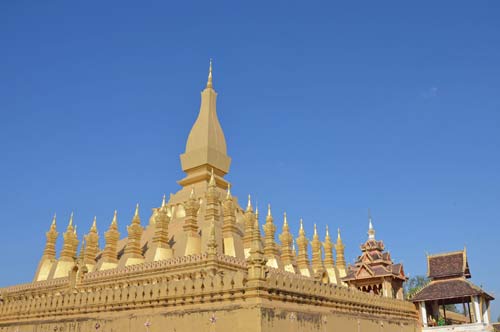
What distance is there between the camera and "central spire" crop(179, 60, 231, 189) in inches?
1371

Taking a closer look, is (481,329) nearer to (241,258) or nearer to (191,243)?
(241,258)

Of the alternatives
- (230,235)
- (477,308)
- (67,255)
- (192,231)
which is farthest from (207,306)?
(67,255)

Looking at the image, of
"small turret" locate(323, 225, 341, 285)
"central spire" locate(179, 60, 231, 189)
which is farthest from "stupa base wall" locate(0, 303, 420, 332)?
"central spire" locate(179, 60, 231, 189)

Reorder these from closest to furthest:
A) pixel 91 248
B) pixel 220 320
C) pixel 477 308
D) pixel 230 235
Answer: pixel 220 320 < pixel 477 308 < pixel 230 235 < pixel 91 248

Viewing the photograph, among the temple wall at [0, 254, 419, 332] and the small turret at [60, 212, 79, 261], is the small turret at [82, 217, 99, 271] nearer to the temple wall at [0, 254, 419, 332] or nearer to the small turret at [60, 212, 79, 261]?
the small turret at [60, 212, 79, 261]

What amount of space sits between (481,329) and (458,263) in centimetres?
396

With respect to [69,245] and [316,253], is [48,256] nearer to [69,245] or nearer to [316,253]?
[69,245]

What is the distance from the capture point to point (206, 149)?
3494cm

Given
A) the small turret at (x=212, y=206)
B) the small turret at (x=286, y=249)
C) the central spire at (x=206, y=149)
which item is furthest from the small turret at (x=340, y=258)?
the small turret at (x=212, y=206)

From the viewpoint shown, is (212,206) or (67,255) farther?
(67,255)

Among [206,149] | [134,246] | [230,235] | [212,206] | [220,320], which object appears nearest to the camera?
[220,320]

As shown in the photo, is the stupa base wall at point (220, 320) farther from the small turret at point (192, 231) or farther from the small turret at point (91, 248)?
the small turret at point (91, 248)

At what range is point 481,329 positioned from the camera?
24.3 metres

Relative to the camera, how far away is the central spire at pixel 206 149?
3481 centimetres
